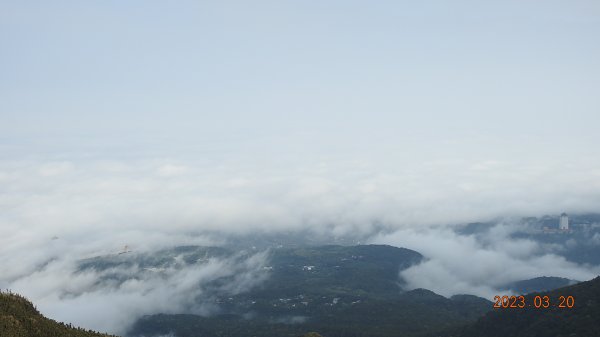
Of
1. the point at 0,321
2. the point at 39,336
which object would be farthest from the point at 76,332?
the point at 0,321

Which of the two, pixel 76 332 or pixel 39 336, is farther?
pixel 76 332

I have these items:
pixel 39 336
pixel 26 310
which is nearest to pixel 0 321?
pixel 39 336

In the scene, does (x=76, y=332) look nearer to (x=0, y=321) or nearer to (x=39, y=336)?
(x=39, y=336)

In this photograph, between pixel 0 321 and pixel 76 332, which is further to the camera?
pixel 76 332

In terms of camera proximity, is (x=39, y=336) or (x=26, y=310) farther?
(x=26, y=310)
